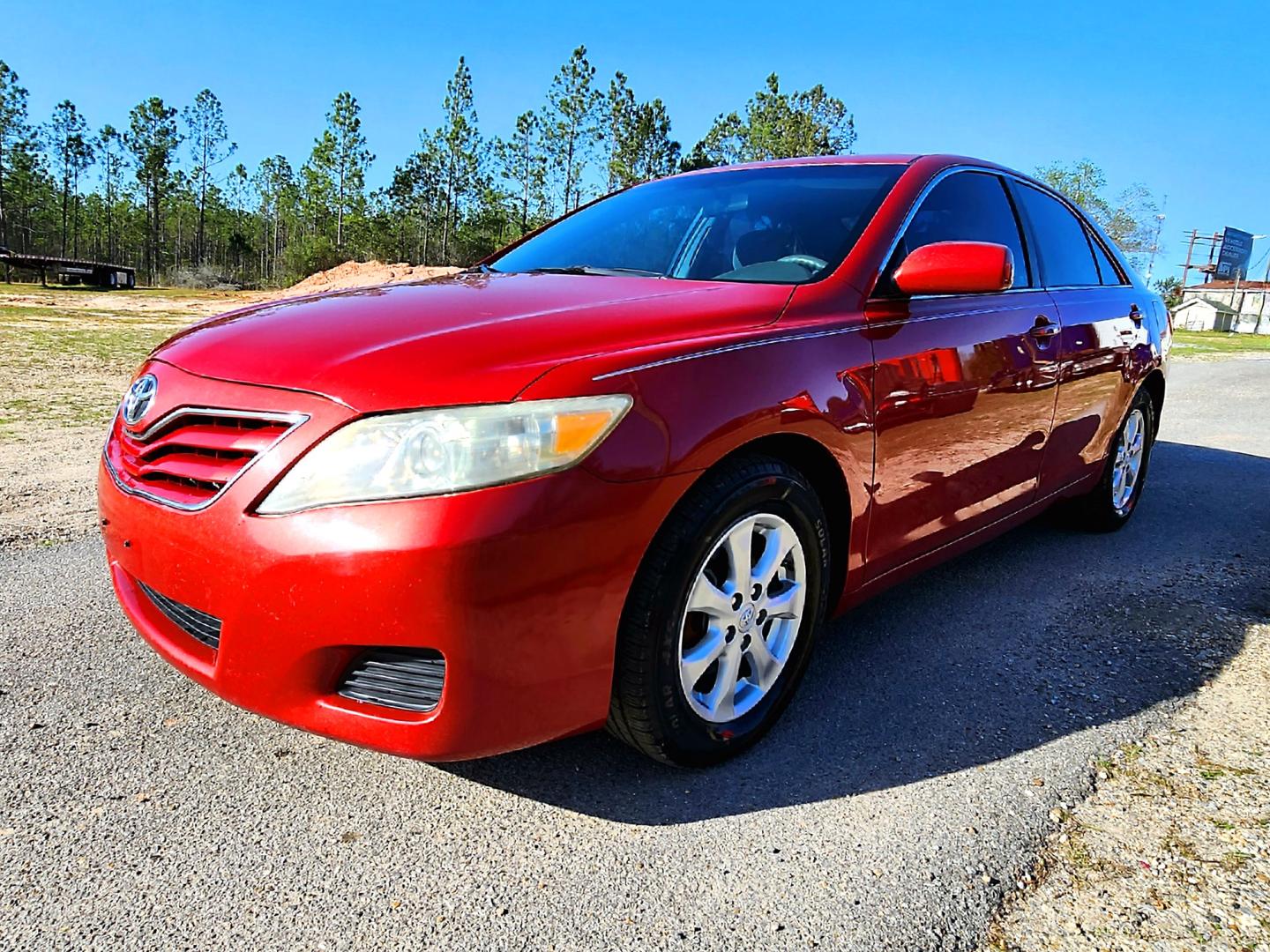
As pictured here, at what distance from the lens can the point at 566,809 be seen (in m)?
2.01

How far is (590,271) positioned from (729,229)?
477 mm

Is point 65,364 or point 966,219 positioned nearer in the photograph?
point 966,219

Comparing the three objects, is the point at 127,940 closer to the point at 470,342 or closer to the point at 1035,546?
the point at 470,342

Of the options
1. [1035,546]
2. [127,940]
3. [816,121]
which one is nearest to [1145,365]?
[1035,546]

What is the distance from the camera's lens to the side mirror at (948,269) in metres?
2.49

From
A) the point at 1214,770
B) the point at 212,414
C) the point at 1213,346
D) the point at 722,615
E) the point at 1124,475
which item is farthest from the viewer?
the point at 1213,346

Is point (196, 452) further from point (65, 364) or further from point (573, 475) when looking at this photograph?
point (65, 364)

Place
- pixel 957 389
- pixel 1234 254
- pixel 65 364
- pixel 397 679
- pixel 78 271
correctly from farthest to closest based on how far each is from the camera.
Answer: pixel 1234 254, pixel 78 271, pixel 65 364, pixel 957 389, pixel 397 679

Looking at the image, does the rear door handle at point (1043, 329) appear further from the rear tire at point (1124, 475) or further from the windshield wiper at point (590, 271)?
the windshield wiper at point (590, 271)

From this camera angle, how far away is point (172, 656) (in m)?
1.99

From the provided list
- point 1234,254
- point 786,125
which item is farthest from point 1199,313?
point 786,125

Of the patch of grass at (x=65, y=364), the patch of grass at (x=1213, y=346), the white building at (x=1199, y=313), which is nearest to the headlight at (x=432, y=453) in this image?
the patch of grass at (x=65, y=364)

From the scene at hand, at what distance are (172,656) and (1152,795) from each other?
2.29 m

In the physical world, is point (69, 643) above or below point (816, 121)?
below
